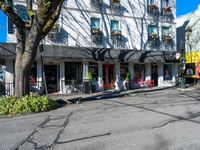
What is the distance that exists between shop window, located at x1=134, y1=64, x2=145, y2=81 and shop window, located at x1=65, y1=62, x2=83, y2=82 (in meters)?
5.58

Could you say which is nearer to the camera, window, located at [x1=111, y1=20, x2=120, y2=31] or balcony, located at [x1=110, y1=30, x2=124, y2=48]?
balcony, located at [x1=110, y1=30, x2=124, y2=48]

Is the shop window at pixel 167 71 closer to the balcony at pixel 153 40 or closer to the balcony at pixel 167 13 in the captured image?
the balcony at pixel 153 40

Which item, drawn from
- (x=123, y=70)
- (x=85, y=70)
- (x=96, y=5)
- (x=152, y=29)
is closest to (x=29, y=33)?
(x=85, y=70)

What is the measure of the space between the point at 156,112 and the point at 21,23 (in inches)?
300

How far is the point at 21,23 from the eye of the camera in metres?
11.6

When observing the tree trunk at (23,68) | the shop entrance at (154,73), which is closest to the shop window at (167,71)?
the shop entrance at (154,73)

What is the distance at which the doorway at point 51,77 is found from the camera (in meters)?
18.8

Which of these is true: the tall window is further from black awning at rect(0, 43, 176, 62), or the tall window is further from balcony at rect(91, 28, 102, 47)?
balcony at rect(91, 28, 102, 47)

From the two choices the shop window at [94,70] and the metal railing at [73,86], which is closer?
the metal railing at [73,86]

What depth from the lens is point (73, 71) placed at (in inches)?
766

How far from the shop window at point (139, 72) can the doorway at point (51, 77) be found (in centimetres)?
752

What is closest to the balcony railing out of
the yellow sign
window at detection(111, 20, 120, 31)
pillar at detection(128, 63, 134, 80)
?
window at detection(111, 20, 120, 31)

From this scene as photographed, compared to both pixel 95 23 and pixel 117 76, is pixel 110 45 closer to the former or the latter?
pixel 95 23

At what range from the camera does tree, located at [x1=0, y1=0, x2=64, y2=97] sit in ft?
35.8
